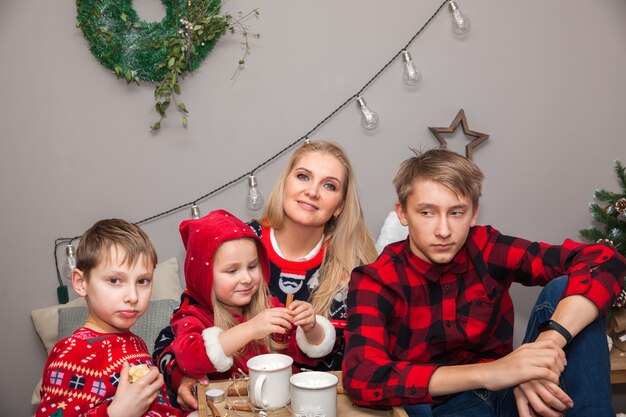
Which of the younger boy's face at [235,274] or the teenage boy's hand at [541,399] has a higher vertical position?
the younger boy's face at [235,274]

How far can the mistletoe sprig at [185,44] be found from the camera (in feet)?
8.74

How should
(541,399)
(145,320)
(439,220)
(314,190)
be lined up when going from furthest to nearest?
(145,320) < (314,190) < (439,220) < (541,399)

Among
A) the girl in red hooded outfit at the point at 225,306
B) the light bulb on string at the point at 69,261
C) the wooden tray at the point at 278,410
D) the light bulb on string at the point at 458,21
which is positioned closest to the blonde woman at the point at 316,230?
the girl in red hooded outfit at the point at 225,306

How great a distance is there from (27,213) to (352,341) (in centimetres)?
177

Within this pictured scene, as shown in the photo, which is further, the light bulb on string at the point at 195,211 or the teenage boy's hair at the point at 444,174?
the light bulb on string at the point at 195,211

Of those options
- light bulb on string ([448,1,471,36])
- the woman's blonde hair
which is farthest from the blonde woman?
light bulb on string ([448,1,471,36])

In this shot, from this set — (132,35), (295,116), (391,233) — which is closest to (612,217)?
A: (391,233)

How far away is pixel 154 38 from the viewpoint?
2686mm

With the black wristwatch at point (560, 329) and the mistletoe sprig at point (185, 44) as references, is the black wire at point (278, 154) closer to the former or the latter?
the mistletoe sprig at point (185, 44)

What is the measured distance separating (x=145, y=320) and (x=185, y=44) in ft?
3.64

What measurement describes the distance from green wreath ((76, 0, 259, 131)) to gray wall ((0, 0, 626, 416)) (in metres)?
0.06

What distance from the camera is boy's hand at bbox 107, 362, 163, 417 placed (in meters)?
1.41

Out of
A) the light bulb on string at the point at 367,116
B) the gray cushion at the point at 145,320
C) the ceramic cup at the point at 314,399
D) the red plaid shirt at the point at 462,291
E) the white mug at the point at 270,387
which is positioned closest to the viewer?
the ceramic cup at the point at 314,399

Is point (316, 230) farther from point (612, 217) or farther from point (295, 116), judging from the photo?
point (612, 217)
